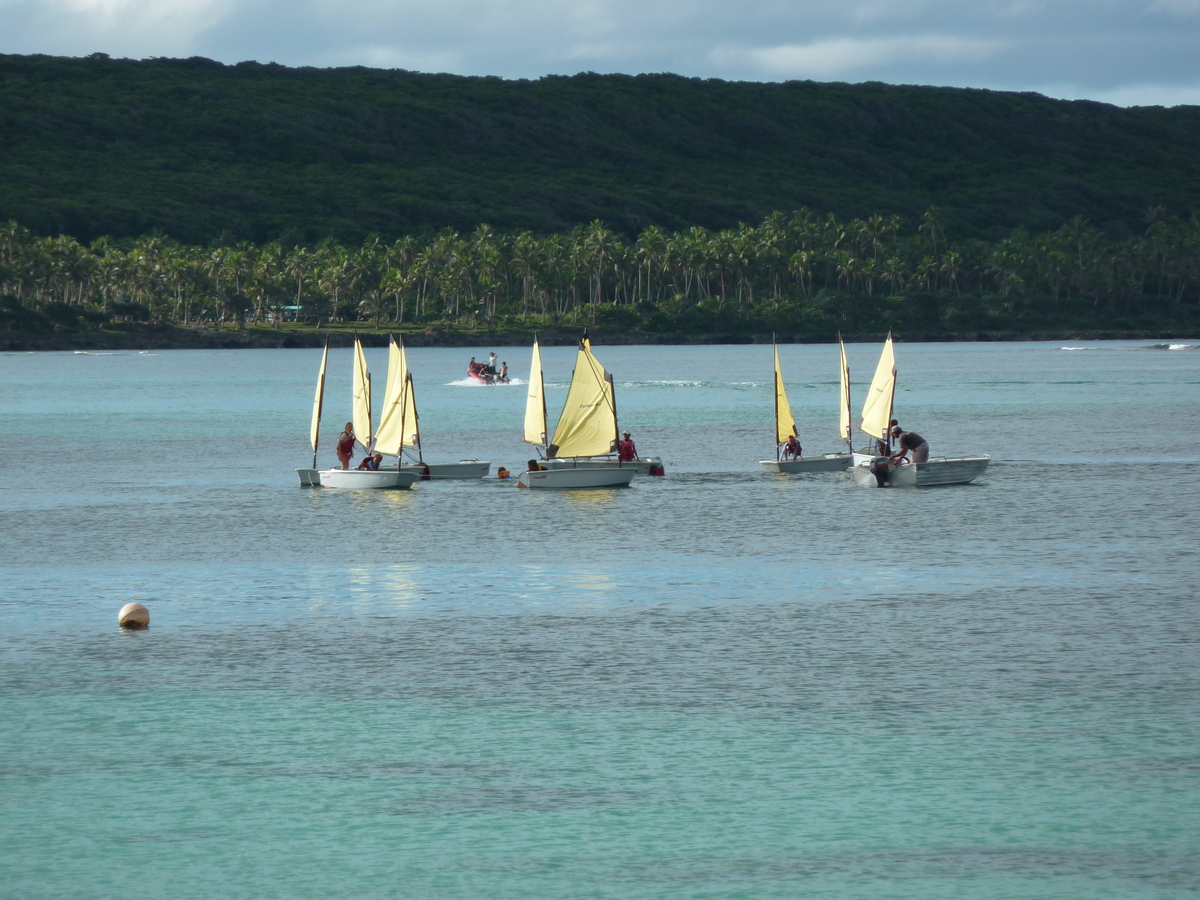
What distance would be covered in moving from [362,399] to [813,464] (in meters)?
19.8

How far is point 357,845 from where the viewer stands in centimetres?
2158

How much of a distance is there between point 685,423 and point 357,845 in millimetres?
92211

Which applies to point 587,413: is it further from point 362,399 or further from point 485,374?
point 485,374

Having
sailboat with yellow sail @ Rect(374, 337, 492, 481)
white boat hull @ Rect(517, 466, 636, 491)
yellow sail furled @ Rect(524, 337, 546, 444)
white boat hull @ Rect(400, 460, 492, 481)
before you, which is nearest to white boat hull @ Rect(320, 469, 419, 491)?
sailboat with yellow sail @ Rect(374, 337, 492, 481)

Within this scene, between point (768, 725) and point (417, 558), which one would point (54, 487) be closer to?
point (417, 558)

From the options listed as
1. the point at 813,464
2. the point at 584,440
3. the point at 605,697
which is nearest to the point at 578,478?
the point at 584,440

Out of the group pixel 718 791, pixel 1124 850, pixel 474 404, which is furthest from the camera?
pixel 474 404

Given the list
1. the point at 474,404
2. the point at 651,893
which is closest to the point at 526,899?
the point at 651,893

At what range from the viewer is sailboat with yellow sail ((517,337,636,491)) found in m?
63.5

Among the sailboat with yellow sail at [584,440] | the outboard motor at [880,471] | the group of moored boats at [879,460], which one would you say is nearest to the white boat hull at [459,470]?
the sailboat with yellow sail at [584,440]

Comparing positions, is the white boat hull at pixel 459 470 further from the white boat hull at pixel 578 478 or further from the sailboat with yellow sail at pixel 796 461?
the sailboat with yellow sail at pixel 796 461

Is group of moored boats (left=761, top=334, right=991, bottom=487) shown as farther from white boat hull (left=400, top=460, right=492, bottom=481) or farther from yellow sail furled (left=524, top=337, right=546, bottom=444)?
white boat hull (left=400, top=460, right=492, bottom=481)

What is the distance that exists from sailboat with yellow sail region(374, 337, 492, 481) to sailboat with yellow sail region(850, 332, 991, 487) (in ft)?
54.4

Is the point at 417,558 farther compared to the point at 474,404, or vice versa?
the point at 474,404
